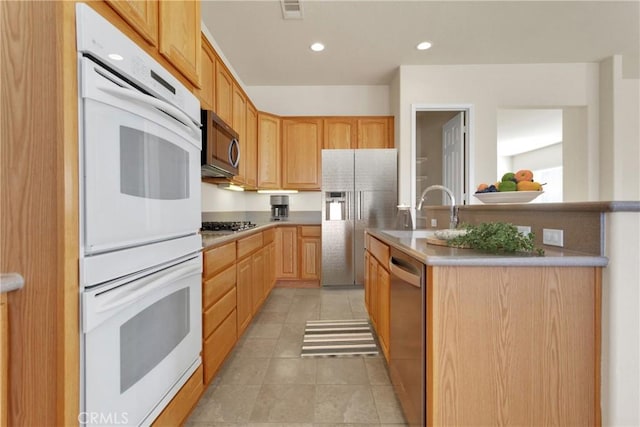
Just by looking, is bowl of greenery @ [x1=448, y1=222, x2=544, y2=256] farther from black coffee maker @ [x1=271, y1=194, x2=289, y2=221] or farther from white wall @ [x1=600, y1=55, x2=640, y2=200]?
white wall @ [x1=600, y1=55, x2=640, y2=200]

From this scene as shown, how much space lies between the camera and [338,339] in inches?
86.7

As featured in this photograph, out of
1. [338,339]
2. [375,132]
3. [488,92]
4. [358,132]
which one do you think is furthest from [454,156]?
[338,339]

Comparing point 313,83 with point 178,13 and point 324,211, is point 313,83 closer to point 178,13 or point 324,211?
point 324,211

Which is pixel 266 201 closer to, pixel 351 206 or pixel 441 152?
pixel 351 206

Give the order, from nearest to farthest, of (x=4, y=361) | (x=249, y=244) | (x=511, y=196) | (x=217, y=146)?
(x=4, y=361)
(x=511, y=196)
(x=217, y=146)
(x=249, y=244)

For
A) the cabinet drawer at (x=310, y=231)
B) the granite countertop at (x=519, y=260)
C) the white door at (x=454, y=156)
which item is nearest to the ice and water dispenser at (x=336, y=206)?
the cabinet drawer at (x=310, y=231)

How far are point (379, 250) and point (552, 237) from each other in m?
0.94

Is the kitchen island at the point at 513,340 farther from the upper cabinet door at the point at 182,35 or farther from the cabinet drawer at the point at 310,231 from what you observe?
the cabinet drawer at the point at 310,231

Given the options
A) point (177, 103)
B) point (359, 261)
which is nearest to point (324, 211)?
point (359, 261)

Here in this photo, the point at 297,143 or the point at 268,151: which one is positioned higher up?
the point at 297,143

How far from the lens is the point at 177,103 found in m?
1.13

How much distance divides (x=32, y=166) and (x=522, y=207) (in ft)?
6.05

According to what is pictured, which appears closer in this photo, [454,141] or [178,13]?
[178,13]

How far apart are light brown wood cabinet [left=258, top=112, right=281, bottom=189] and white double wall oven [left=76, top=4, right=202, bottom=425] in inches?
102
